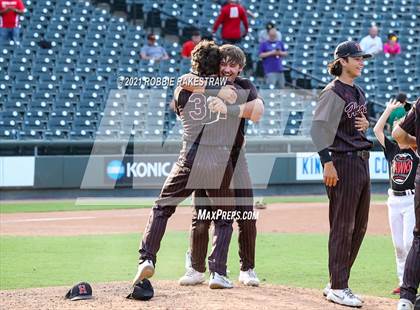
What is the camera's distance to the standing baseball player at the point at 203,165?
7.76 m

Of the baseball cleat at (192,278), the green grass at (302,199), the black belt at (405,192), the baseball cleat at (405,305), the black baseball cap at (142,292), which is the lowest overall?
the green grass at (302,199)

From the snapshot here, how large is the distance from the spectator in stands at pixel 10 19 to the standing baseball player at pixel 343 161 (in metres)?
16.1

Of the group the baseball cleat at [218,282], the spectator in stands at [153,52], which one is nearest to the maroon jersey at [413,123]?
the baseball cleat at [218,282]

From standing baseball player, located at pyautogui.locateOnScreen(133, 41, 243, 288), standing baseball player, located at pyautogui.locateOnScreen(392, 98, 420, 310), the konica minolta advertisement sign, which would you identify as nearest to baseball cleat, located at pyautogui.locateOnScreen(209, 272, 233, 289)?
standing baseball player, located at pyautogui.locateOnScreen(133, 41, 243, 288)

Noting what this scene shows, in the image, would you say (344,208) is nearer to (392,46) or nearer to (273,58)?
(273,58)

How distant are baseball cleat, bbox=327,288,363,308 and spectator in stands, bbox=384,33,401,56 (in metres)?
19.9

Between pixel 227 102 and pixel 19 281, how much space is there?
3.54 metres

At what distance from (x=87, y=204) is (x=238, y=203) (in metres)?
12.1

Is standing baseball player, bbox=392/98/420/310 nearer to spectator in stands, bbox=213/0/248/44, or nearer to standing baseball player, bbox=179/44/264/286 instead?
standing baseball player, bbox=179/44/264/286

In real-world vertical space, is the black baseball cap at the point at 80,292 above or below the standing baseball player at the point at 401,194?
below

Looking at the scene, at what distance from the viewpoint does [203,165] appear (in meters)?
7.80

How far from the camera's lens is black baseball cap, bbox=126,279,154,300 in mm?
7410

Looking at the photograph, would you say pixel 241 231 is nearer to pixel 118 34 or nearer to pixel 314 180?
pixel 314 180

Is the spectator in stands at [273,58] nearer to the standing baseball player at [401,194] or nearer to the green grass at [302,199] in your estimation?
the green grass at [302,199]
